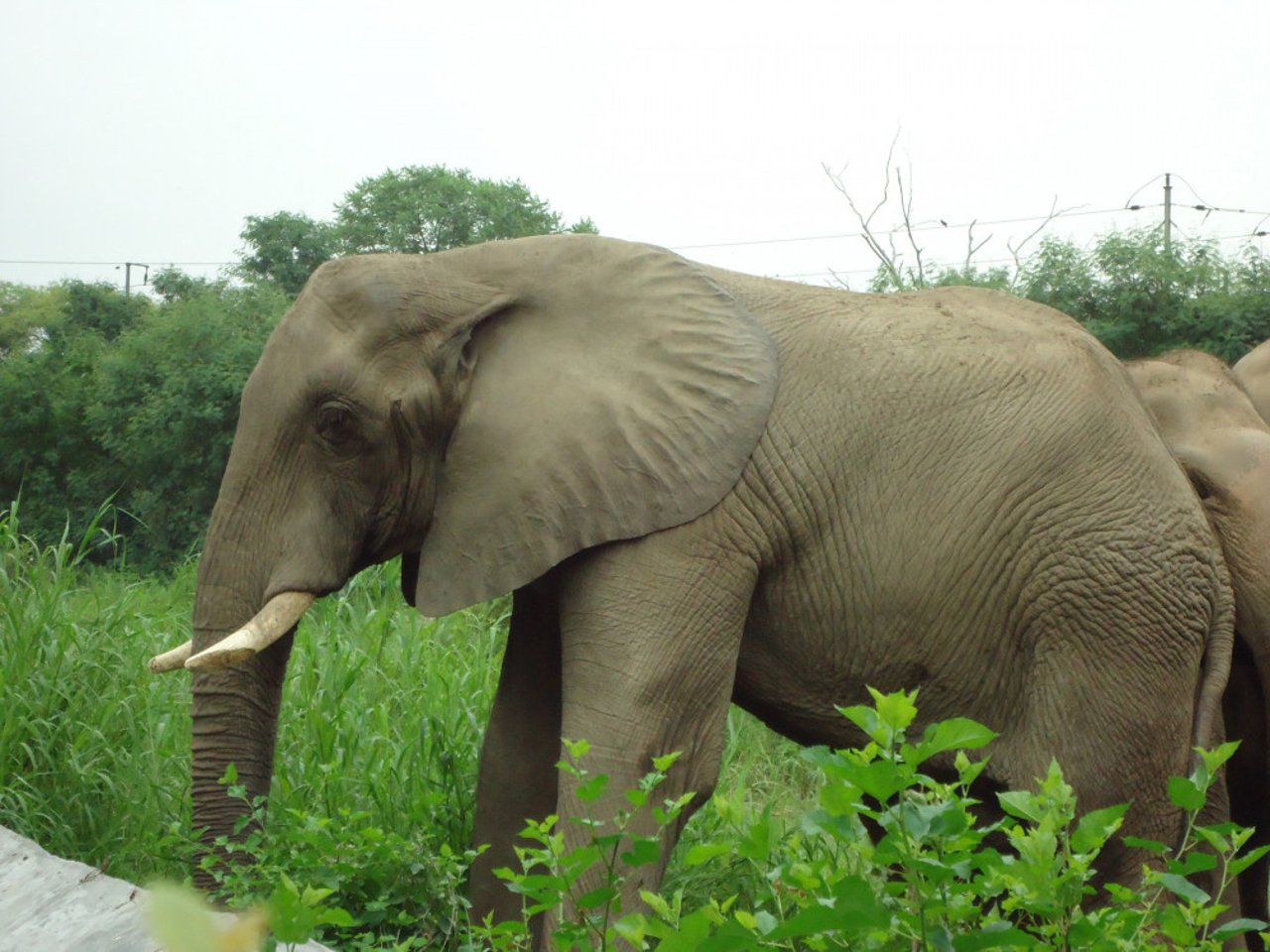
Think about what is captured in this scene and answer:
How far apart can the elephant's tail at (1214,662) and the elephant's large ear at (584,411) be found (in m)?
1.10

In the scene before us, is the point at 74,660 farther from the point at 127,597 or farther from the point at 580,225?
the point at 580,225

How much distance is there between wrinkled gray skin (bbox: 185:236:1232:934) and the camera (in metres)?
3.37

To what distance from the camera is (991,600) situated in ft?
11.2

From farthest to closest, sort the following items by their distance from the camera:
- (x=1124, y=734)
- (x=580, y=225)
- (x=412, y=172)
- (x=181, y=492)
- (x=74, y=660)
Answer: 1. (x=412, y=172)
2. (x=580, y=225)
3. (x=181, y=492)
4. (x=74, y=660)
5. (x=1124, y=734)

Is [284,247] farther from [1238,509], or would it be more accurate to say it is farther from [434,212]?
[1238,509]

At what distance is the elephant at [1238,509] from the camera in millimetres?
4020

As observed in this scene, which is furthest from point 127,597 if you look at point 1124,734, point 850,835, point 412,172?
point 412,172

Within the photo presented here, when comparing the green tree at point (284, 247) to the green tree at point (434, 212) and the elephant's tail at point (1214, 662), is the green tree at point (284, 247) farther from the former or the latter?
the elephant's tail at point (1214, 662)

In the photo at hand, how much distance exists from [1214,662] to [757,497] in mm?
1111

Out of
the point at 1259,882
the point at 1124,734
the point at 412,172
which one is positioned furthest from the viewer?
the point at 412,172

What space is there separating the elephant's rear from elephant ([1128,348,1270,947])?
1.93 ft

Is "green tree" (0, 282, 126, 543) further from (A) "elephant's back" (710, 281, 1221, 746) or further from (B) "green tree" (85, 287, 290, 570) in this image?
(A) "elephant's back" (710, 281, 1221, 746)

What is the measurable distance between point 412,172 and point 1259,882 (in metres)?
25.9

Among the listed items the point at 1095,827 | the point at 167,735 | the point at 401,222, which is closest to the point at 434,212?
the point at 401,222
